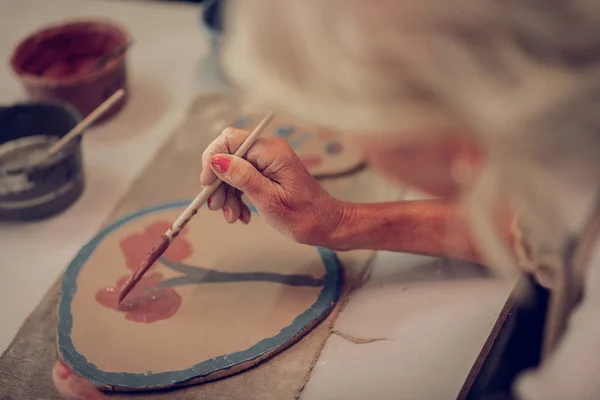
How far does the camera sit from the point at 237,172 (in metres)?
1.22

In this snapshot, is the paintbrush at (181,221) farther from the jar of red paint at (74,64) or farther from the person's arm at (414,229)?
the jar of red paint at (74,64)

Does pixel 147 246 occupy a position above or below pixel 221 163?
below

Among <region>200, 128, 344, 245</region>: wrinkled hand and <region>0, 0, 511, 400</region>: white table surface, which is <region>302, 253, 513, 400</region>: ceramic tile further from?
<region>200, 128, 344, 245</region>: wrinkled hand

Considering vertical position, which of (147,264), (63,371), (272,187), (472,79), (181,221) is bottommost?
(63,371)

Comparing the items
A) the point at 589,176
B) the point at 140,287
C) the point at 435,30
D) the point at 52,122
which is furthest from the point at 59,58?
the point at 589,176

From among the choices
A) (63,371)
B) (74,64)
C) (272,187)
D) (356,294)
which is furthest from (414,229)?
(74,64)

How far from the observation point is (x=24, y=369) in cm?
129

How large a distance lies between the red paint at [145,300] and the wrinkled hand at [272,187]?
8.6 inches

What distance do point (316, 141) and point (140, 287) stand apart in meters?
0.64

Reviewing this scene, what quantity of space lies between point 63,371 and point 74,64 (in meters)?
1.09

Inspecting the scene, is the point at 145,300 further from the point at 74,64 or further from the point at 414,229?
the point at 74,64

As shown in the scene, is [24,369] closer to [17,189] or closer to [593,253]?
[17,189]

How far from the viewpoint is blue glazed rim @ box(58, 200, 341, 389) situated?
4.02 ft

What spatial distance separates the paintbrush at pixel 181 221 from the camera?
127 centimetres
